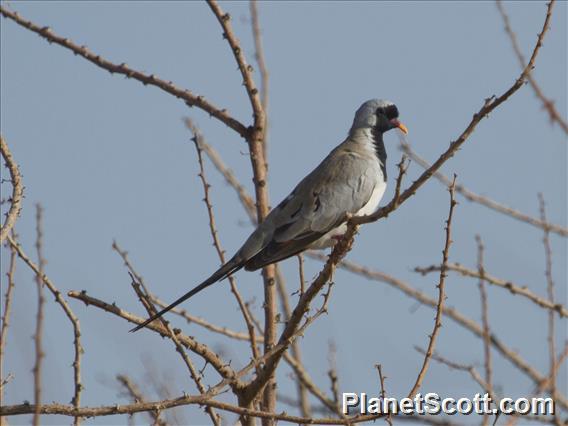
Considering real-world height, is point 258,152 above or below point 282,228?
above

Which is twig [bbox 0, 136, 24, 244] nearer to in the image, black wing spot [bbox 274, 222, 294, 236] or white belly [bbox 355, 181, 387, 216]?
black wing spot [bbox 274, 222, 294, 236]

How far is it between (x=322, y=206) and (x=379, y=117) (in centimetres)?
121

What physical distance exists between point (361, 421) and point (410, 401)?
0.22 m

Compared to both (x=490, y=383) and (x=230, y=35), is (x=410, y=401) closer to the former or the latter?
(x=490, y=383)

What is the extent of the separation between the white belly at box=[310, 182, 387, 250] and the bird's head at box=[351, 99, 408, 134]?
2.43 ft

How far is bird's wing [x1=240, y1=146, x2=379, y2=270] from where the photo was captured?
6535 mm

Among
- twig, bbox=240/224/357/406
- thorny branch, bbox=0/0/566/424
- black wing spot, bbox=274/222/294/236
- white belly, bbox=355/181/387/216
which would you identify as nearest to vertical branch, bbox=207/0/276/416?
thorny branch, bbox=0/0/566/424

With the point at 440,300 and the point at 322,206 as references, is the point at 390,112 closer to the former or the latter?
the point at 322,206

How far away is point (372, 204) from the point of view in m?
6.98

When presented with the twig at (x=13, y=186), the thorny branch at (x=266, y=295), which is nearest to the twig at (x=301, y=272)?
the thorny branch at (x=266, y=295)

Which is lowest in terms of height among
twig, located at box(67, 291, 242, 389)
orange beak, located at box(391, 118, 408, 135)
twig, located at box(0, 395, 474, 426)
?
twig, located at box(0, 395, 474, 426)

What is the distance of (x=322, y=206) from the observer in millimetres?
6875

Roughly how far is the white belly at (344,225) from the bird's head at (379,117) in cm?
74

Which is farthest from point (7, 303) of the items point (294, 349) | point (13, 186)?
point (294, 349)
